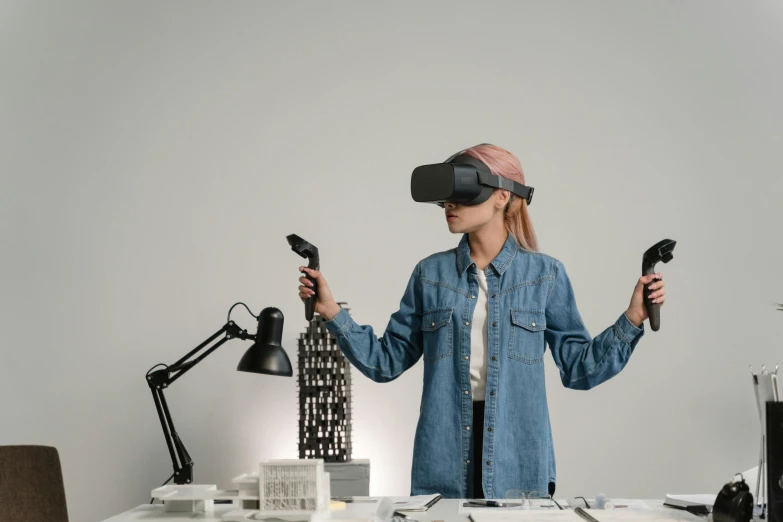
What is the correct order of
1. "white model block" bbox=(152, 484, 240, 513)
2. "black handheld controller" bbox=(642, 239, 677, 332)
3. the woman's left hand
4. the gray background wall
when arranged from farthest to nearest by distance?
the gray background wall, the woman's left hand, "black handheld controller" bbox=(642, 239, 677, 332), "white model block" bbox=(152, 484, 240, 513)

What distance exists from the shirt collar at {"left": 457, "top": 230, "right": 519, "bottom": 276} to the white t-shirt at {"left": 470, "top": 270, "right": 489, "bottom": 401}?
0.29ft

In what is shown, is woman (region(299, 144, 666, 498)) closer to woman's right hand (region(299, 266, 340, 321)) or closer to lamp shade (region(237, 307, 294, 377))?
woman's right hand (region(299, 266, 340, 321))

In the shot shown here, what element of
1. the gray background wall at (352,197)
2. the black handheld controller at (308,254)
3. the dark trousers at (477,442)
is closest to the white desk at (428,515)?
the dark trousers at (477,442)

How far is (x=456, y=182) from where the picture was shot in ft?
7.94

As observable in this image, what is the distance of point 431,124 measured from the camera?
4191 mm

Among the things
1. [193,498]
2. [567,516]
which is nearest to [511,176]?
[567,516]

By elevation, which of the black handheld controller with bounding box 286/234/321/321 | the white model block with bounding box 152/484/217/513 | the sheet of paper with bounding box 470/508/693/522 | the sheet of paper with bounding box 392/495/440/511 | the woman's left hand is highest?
the black handheld controller with bounding box 286/234/321/321

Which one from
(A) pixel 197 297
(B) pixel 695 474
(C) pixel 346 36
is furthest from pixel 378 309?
(B) pixel 695 474

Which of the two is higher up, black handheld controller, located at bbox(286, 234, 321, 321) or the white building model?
black handheld controller, located at bbox(286, 234, 321, 321)

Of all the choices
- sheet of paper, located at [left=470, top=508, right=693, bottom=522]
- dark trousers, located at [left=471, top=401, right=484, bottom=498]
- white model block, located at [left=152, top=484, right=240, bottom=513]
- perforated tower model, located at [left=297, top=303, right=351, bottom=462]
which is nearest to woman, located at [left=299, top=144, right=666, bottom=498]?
dark trousers, located at [left=471, top=401, right=484, bottom=498]

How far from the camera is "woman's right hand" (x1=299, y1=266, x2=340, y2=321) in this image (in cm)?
240

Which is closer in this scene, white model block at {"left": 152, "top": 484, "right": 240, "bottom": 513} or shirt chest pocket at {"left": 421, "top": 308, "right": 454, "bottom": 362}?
white model block at {"left": 152, "top": 484, "right": 240, "bottom": 513}

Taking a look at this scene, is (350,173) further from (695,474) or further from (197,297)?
(695,474)

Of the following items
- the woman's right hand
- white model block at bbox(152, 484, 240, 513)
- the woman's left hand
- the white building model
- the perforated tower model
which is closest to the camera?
the white building model
